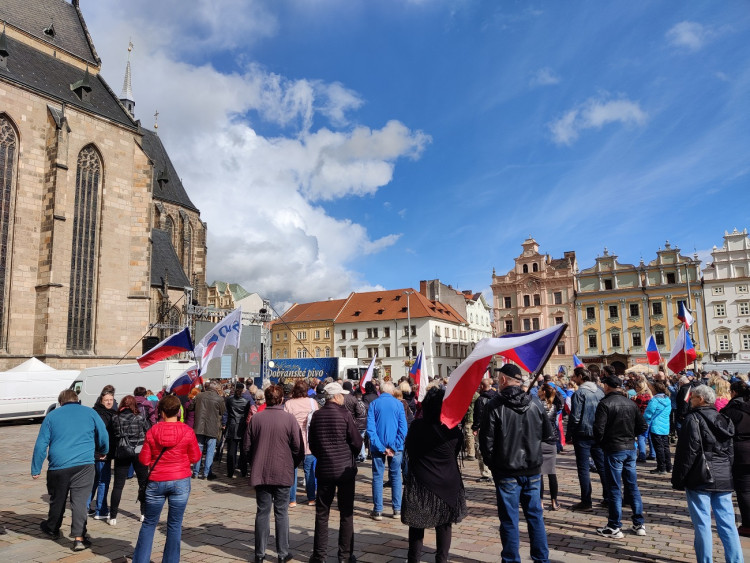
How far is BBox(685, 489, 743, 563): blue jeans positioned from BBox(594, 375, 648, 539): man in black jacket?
4.86 ft

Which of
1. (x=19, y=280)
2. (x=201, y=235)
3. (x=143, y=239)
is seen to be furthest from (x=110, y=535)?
(x=201, y=235)

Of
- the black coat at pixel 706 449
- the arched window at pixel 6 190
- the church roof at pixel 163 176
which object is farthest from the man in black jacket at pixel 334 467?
the church roof at pixel 163 176

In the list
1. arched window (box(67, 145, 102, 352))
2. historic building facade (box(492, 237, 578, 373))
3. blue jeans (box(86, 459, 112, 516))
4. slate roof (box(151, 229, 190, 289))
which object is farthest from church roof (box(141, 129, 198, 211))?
blue jeans (box(86, 459, 112, 516))

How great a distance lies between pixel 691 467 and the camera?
532cm

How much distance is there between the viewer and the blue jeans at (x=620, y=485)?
668 centimetres

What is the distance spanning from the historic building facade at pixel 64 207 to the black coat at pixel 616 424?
94.0ft

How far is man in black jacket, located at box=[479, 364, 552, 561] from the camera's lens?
5277mm

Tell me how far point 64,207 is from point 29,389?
36.0ft

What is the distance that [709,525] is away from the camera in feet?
17.2

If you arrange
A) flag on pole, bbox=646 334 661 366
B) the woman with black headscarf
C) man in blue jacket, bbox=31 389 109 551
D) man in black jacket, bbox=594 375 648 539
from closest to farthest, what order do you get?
the woman with black headscarf
man in blue jacket, bbox=31 389 109 551
man in black jacket, bbox=594 375 648 539
flag on pole, bbox=646 334 661 366

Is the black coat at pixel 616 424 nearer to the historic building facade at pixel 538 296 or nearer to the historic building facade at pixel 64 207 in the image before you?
the historic building facade at pixel 64 207

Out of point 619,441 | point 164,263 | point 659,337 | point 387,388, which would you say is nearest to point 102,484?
point 387,388

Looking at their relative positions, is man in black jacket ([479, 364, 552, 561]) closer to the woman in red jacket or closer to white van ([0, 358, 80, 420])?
the woman in red jacket

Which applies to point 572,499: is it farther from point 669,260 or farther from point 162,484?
point 669,260
